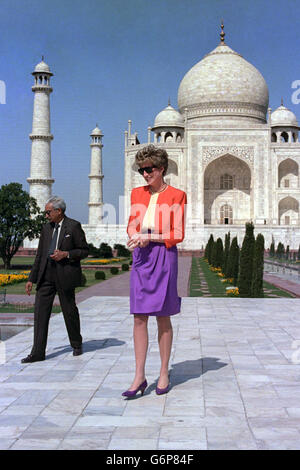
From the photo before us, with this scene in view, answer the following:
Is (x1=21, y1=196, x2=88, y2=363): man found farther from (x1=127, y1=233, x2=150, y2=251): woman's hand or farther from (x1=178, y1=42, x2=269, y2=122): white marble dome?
(x1=178, y1=42, x2=269, y2=122): white marble dome

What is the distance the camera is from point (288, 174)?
114 feet

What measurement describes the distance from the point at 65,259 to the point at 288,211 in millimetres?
31456

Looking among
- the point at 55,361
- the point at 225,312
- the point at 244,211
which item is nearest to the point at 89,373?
the point at 55,361

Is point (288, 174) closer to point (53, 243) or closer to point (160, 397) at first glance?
point (53, 243)

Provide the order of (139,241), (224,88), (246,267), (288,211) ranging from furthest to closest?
(224,88), (288,211), (246,267), (139,241)

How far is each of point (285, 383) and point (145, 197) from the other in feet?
4.73

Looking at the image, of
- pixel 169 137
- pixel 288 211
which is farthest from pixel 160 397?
pixel 169 137

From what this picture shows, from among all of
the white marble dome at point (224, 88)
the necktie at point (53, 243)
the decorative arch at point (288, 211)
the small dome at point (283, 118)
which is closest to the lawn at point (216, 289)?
the necktie at point (53, 243)

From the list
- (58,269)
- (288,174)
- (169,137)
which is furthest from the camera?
(169,137)

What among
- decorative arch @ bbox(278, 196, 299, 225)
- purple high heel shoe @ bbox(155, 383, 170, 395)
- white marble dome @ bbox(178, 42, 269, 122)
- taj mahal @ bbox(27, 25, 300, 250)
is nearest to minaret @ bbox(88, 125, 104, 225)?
taj mahal @ bbox(27, 25, 300, 250)

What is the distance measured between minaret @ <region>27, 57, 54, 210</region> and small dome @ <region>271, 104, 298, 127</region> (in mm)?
15784

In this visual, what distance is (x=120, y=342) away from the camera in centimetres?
480

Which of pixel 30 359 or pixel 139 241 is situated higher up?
pixel 139 241
